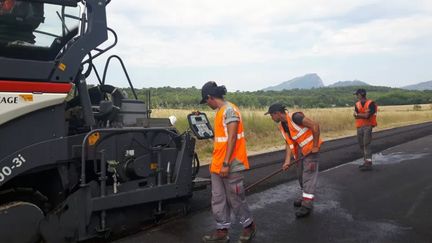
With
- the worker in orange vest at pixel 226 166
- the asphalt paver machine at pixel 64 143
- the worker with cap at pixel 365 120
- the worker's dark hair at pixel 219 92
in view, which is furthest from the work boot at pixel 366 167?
the worker's dark hair at pixel 219 92

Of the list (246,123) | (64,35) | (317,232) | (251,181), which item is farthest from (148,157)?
(246,123)

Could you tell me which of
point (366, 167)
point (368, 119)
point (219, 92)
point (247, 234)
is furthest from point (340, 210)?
point (368, 119)

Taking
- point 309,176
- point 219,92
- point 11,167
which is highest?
point 219,92

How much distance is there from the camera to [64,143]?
4625 mm

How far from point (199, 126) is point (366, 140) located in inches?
215

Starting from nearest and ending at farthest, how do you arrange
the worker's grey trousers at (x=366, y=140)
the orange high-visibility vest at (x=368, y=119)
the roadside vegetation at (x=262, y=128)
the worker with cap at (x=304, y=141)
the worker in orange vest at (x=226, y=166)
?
the worker in orange vest at (x=226, y=166) < the worker with cap at (x=304, y=141) < the worker's grey trousers at (x=366, y=140) < the orange high-visibility vest at (x=368, y=119) < the roadside vegetation at (x=262, y=128)

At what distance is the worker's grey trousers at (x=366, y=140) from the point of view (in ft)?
32.6

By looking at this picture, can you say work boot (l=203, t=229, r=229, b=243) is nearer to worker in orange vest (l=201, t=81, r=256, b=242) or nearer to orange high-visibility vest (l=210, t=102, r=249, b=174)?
worker in orange vest (l=201, t=81, r=256, b=242)

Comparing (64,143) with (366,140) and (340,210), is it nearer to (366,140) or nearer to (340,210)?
(340,210)

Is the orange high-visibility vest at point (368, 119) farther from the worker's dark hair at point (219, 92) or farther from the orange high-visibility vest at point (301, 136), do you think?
the worker's dark hair at point (219, 92)

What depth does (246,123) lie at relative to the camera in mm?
18469

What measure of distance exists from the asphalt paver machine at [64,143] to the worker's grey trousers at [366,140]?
18.6 feet

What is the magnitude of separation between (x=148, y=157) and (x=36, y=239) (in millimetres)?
1506

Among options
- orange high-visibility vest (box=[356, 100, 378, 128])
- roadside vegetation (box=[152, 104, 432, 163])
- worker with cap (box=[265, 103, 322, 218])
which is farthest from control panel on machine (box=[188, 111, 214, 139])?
roadside vegetation (box=[152, 104, 432, 163])
